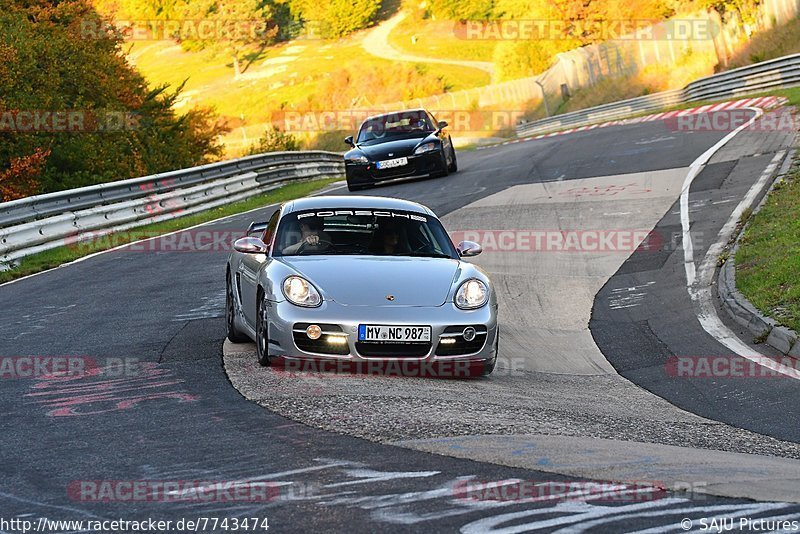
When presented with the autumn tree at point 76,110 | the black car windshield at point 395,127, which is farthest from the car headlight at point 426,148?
the autumn tree at point 76,110

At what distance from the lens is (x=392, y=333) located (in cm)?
855

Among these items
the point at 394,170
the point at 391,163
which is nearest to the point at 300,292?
the point at 391,163

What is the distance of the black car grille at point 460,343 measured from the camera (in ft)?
28.7

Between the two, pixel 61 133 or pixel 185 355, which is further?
pixel 61 133

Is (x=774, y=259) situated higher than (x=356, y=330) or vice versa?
(x=356, y=330)

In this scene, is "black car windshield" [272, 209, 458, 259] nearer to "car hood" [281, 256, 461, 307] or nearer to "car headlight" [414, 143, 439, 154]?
"car hood" [281, 256, 461, 307]

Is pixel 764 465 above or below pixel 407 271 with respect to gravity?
below

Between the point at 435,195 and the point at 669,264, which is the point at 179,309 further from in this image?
the point at 435,195

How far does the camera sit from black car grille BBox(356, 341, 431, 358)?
854 cm

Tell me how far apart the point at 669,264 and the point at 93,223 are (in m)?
10.3

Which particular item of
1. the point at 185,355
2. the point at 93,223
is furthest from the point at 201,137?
the point at 185,355

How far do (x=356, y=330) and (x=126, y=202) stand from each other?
49.0 ft

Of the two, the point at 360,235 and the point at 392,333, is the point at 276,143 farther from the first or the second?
the point at 392,333

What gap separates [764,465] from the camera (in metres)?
6.40
